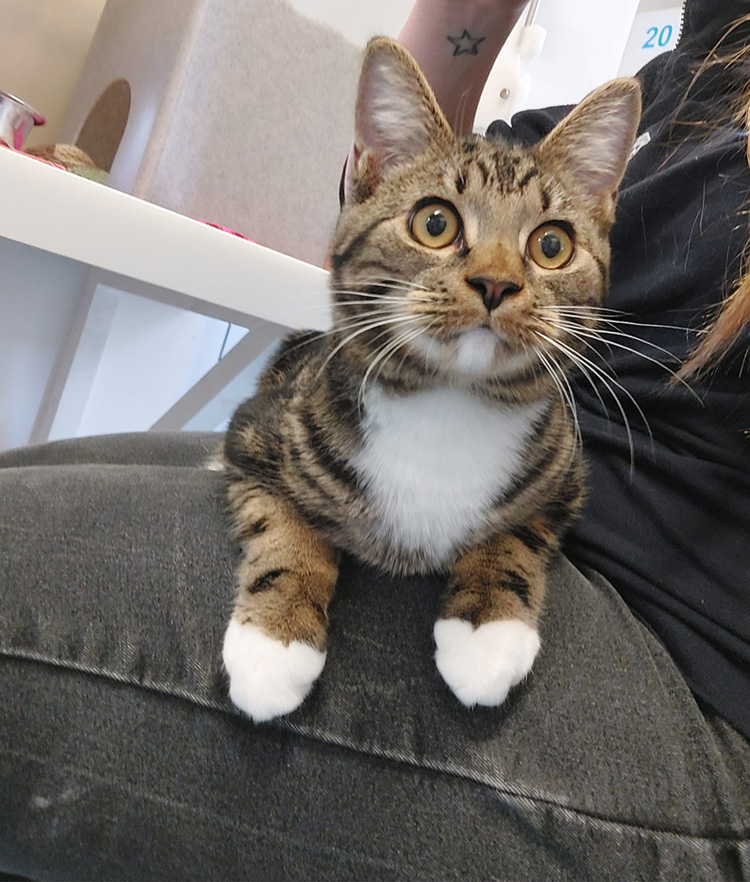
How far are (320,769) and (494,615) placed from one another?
0.21 metres

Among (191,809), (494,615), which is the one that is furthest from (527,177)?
(191,809)

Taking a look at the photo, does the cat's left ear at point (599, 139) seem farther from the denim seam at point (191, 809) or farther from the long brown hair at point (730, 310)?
the denim seam at point (191, 809)

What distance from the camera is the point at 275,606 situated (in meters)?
0.61

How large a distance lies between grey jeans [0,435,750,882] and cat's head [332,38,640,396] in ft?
1.00

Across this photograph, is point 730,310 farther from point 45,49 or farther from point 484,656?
point 45,49

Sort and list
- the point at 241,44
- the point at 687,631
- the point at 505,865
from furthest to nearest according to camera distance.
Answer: the point at 241,44
the point at 687,631
the point at 505,865

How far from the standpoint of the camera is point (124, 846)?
1.73ft

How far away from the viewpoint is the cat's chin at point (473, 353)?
0.64 meters

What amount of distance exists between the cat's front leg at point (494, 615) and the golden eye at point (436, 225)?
1.06 feet

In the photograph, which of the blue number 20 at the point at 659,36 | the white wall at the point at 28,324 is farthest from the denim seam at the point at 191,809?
the blue number 20 at the point at 659,36

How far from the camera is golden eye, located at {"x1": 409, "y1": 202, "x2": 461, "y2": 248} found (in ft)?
2.30

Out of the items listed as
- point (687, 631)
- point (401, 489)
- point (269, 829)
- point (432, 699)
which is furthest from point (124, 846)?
point (687, 631)

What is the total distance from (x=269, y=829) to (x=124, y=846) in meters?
0.11

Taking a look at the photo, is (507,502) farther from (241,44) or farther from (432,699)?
(241,44)
